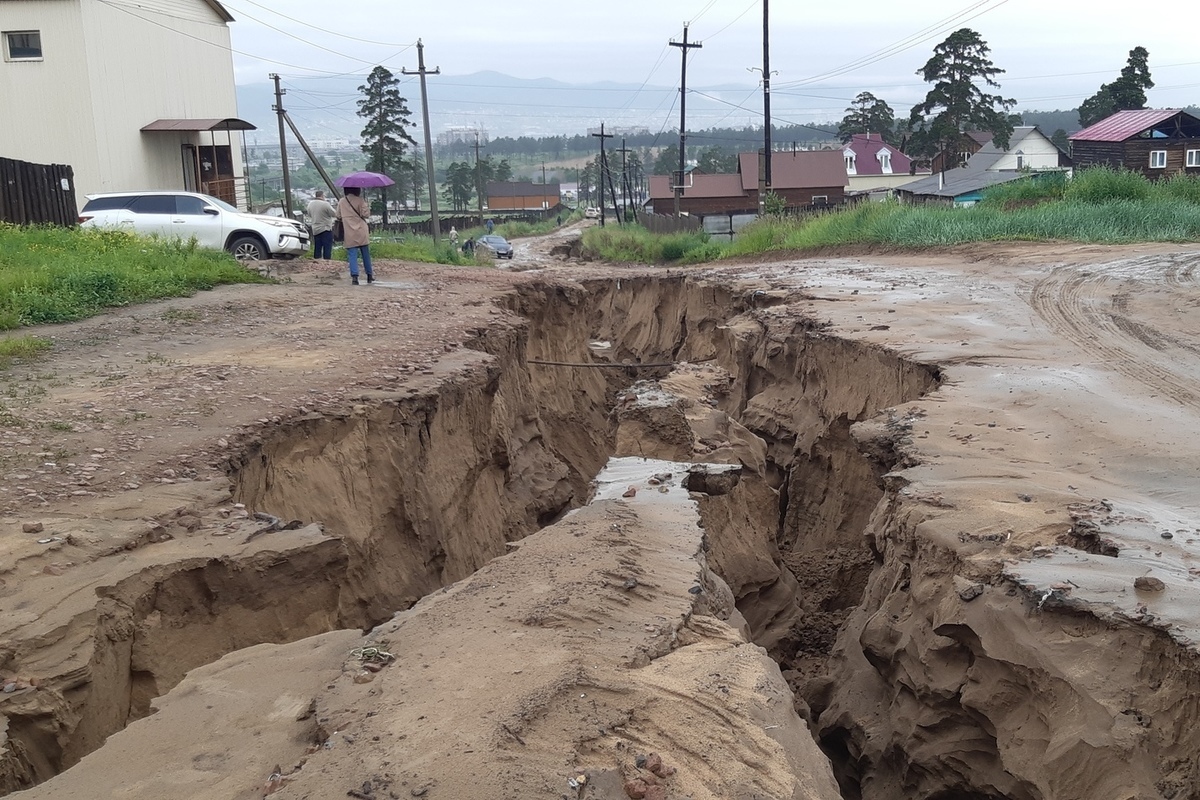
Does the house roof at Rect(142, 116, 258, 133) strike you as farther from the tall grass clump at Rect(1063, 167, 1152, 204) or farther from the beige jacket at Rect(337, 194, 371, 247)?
the tall grass clump at Rect(1063, 167, 1152, 204)

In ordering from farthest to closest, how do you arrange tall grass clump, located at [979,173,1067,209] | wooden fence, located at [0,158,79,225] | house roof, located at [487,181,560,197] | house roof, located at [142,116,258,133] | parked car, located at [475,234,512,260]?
house roof, located at [487,181,560,197], parked car, located at [475,234,512,260], house roof, located at [142,116,258,133], tall grass clump, located at [979,173,1067,209], wooden fence, located at [0,158,79,225]

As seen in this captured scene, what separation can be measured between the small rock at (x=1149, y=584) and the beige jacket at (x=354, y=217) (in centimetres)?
1175

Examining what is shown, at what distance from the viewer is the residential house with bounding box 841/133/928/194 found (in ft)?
213

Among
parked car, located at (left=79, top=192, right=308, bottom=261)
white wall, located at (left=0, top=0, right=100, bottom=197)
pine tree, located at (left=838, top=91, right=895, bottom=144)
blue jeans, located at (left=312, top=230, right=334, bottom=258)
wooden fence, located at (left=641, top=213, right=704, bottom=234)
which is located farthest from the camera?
pine tree, located at (left=838, top=91, right=895, bottom=144)

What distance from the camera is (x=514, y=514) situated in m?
11.5

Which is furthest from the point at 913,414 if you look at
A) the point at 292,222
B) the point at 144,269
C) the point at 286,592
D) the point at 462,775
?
the point at 292,222

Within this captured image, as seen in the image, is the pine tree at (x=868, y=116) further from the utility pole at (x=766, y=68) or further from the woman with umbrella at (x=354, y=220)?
the woman with umbrella at (x=354, y=220)

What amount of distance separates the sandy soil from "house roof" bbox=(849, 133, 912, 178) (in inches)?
2303

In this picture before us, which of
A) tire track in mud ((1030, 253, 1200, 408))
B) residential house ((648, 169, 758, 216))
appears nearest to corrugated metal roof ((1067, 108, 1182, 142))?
residential house ((648, 169, 758, 216))

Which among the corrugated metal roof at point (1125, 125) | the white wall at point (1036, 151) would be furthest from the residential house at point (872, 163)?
the corrugated metal roof at point (1125, 125)

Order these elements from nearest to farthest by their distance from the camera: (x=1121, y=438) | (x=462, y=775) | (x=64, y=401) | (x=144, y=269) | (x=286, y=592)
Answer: (x=462, y=775) < (x=286, y=592) < (x=1121, y=438) < (x=64, y=401) < (x=144, y=269)

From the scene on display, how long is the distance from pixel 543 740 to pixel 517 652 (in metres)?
0.73

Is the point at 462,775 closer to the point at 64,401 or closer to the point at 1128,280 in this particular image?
the point at 64,401

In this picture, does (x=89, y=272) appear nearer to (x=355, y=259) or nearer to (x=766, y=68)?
(x=355, y=259)
